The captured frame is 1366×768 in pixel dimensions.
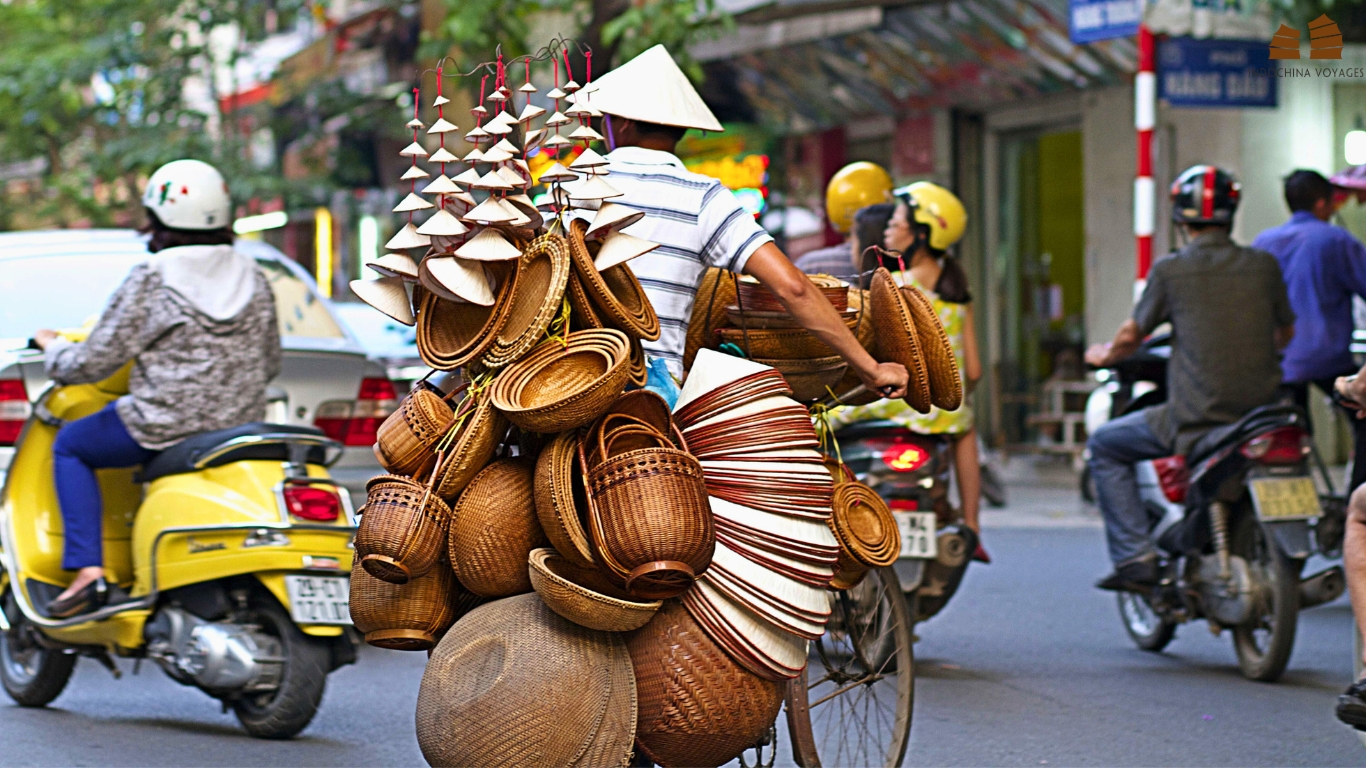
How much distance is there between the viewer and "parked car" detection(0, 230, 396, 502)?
21.4ft

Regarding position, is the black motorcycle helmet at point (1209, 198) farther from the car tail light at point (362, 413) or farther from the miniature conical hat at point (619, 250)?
the miniature conical hat at point (619, 250)

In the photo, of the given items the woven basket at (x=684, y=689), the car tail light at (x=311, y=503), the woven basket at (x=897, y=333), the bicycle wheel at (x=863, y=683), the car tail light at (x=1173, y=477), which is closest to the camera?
the woven basket at (x=684, y=689)

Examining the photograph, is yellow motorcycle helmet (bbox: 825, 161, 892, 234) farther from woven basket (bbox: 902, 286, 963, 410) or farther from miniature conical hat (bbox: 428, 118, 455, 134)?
miniature conical hat (bbox: 428, 118, 455, 134)

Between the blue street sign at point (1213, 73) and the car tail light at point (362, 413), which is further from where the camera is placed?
the blue street sign at point (1213, 73)

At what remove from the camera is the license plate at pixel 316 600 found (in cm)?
540

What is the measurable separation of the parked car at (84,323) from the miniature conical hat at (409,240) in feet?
11.4

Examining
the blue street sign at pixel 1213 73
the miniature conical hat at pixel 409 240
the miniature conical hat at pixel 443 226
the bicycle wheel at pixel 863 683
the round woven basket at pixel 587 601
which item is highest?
the blue street sign at pixel 1213 73

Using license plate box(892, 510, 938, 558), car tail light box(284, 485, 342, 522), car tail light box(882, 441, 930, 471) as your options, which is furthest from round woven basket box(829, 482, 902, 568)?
car tail light box(882, 441, 930, 471)

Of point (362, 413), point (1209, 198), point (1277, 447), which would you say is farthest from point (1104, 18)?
point (362, 413)

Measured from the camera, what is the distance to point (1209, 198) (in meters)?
6.67

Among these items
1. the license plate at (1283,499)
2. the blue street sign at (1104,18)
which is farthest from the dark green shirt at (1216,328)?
the blue street sign at (1104,18)

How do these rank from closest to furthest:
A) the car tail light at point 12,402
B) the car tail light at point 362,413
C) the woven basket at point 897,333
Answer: the woven basket at point 897,333
the car tail light at point 12,402
the car tail light at point 362,413

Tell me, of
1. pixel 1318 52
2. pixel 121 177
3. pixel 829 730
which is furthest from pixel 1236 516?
pixel 121 177

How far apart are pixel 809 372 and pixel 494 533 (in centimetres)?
109
